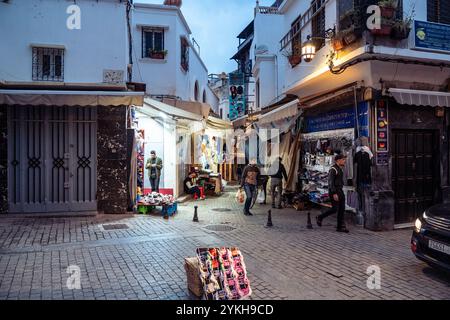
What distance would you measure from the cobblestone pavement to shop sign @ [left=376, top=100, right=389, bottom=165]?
2.01 metres

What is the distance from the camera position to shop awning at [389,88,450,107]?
28.6 feet

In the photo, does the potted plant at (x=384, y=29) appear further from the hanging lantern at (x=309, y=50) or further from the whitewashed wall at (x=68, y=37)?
the whitewashed wall at (x=68, y=37)

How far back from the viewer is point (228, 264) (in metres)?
4.55

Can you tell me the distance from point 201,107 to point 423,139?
8364 millimetres

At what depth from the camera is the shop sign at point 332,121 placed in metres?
9.90

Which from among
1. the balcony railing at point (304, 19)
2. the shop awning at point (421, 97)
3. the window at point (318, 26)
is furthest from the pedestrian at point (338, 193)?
the balcony railing at point (304, 19)

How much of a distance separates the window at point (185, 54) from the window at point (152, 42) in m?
1.57

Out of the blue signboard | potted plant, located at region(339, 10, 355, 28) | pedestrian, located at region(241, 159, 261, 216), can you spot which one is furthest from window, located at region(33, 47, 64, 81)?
the blue signboard

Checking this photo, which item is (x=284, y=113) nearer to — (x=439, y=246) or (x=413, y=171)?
(x=413, y=171)

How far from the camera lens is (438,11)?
31.4 ft

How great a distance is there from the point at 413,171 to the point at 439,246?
5.12 m

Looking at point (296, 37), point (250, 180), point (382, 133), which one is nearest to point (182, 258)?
point (250, 180)
